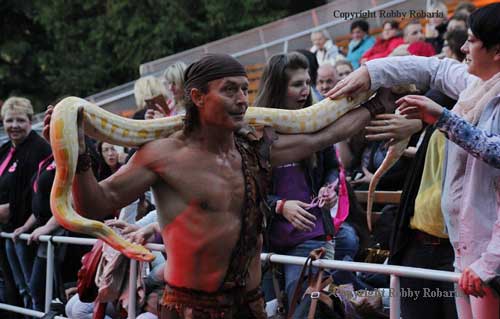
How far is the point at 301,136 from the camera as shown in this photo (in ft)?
13.2

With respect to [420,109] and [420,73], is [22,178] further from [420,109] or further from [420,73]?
[420,109]

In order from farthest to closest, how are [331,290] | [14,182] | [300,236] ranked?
[14,182], [300,236], [331,290]

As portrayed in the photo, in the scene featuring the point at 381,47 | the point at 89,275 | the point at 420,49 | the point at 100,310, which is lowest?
the point at 100,310

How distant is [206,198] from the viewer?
366 cm

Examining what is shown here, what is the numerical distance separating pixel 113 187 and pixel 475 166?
1.58 metres

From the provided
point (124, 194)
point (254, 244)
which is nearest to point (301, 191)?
point (254, 244)

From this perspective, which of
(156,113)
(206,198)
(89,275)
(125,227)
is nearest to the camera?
(206,198)

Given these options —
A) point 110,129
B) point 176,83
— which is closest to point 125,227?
point 176,83

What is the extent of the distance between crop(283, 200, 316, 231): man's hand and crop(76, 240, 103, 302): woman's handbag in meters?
1.68

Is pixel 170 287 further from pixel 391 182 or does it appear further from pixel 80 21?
pixel 80 21

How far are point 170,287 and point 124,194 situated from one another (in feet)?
1.62

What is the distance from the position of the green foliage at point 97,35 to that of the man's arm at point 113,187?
14.5 m

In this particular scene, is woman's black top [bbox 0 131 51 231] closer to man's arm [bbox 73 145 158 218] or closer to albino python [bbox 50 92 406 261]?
albino python [bbox 50 92 406 261]

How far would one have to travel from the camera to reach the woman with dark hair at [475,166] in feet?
11.3
